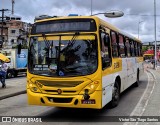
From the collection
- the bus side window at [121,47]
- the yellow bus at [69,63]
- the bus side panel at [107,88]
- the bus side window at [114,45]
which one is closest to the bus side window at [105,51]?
the yellow bus at [69,63]

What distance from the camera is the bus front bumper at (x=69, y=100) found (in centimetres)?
937

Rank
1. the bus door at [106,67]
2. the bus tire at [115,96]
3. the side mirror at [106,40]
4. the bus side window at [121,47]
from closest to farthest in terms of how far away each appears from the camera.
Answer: the bus door at [106,67] < the side mirror at [106,40] < the bus tire at [115,96] < the bus side window at [121,47]

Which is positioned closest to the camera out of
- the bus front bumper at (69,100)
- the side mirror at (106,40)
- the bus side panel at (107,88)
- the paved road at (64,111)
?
the bus front bumper at (69,100)

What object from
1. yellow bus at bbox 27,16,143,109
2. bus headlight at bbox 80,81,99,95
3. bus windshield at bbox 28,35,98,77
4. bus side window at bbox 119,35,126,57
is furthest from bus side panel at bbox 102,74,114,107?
bus side window at bbox 119,35,126,57

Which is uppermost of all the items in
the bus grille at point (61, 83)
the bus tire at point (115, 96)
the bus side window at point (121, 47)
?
the bus side window at point (121, 47)

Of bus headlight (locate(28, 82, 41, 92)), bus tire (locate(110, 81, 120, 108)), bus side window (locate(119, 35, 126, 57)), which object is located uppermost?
bus side window (locate(119, 35, 126, 57))

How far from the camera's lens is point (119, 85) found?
12.7 m

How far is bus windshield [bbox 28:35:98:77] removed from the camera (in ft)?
31.4

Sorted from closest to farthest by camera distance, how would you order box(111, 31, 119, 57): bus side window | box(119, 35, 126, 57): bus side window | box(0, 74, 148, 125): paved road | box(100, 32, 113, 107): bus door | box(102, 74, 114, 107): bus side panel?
box(102, 74, 114, 107): bus side panel, box(100, 32, 113, 107): bus door, box(0, 74, 148, 125): paved road, box(111, 31, 119, 57): bus side window, box(119, 35, 126, 57): bus side window

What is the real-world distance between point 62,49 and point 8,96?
285 inches

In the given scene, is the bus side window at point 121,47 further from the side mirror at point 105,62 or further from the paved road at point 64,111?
the side mirror at point 105,62

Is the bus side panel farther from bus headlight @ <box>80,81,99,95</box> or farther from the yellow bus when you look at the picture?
bus headlight @ <box>80,81,99,95</box>

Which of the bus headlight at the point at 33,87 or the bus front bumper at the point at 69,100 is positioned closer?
the bus front bumper at the point at 69,100

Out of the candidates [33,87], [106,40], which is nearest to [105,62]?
[106,40]
